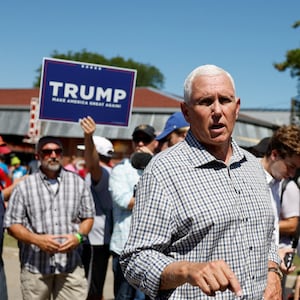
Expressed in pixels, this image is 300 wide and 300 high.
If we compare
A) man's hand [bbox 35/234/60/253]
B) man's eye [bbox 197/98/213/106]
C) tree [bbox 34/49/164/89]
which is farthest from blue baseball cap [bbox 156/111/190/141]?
tree [bbox 34/49/164/89]

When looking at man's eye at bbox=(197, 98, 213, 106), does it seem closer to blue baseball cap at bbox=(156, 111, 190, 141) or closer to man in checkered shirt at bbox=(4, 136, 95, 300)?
blue baseball cap at bbox=(156, 111, 190, 141)

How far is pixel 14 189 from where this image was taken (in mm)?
4617

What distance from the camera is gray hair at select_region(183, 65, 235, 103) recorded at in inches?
87.6

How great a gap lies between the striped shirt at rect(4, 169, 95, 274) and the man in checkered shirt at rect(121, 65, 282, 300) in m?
→ 2.47

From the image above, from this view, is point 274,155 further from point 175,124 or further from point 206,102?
point 206,102

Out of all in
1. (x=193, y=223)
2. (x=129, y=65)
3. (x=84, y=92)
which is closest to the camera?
(x=193, y=223)

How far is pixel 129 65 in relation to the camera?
91.4 m

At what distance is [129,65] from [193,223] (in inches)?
3560

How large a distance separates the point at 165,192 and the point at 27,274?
2.78 meters

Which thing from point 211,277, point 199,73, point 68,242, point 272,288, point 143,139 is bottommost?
point 68,242

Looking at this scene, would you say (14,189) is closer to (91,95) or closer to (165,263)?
(91,95)

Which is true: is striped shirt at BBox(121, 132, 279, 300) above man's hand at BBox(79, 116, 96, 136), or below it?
below

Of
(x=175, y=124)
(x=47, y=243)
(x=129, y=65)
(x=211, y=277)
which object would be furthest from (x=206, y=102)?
(x=129, y=65)

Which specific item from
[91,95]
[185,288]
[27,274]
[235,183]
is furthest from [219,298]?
[91,95]
